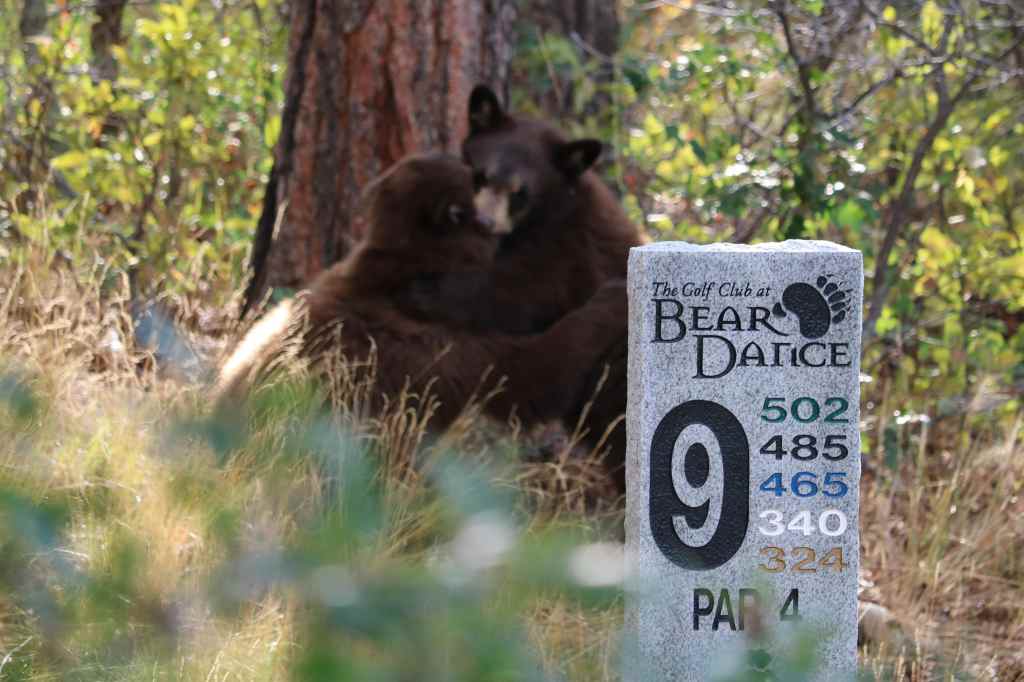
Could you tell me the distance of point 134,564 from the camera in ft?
4.09

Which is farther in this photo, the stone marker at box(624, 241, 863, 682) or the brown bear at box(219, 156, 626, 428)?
the brown bear at box(219, 156, 626, 428)

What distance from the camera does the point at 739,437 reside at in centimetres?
340

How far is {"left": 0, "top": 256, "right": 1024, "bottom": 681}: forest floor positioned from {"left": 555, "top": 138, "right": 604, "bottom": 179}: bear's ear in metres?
1.29

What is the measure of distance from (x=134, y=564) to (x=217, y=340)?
5.37 metres

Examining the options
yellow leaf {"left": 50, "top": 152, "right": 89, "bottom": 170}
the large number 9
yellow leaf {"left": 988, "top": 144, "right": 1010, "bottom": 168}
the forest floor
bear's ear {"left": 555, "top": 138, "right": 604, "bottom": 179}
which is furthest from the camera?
yellow leaf {"left": 50, "top": 152, "right": 89, "bottom": 170}

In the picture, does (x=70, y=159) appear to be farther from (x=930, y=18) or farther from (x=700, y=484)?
(x=700, y=484)

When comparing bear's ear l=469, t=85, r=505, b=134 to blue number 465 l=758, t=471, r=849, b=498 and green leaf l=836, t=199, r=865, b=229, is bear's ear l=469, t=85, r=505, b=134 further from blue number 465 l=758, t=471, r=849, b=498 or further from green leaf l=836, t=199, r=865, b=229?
blue number 465 l=758, t=471, r=849, b=498

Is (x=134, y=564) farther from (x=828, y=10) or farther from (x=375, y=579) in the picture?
(x=828, y=10)

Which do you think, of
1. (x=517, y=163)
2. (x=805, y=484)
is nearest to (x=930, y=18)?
(x=517, y=163)

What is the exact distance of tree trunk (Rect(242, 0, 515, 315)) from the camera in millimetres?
6520

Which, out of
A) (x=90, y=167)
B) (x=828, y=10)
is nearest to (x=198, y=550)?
(x=90, y=167)

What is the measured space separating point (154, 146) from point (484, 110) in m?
2.77

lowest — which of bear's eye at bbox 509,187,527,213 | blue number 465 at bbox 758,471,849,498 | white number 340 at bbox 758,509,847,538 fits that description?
white number 340 at bbox 758,509,847,538

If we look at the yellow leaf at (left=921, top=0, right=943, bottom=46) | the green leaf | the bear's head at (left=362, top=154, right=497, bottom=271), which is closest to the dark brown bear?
the bear's head at (left=362, top=154, right=497, bottom=271)
